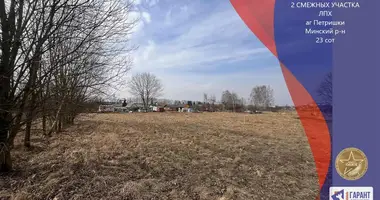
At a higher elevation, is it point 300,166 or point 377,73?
point 377,73

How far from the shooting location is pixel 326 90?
2.34 metres

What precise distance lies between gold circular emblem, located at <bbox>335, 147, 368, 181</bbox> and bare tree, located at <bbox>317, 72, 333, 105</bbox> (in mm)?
531

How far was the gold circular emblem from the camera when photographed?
2.25 meters

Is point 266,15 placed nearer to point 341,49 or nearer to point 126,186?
point 341,49

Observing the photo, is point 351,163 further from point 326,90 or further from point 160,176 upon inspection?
point 160,176

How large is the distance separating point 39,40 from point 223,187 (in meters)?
4.73

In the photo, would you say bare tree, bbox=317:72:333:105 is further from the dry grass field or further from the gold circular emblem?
the dry grass field

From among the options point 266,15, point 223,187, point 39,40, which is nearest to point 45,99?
point 39,40

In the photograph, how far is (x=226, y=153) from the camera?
294 inches

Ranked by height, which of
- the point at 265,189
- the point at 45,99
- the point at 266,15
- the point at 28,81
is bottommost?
the point at 265,189

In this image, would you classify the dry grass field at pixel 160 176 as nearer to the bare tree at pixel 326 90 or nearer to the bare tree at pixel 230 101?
the bare tree at pixel 326 90

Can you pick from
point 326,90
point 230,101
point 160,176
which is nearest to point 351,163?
point 326,90

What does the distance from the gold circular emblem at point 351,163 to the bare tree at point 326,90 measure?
531 millimetres

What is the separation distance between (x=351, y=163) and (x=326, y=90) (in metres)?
0.78
